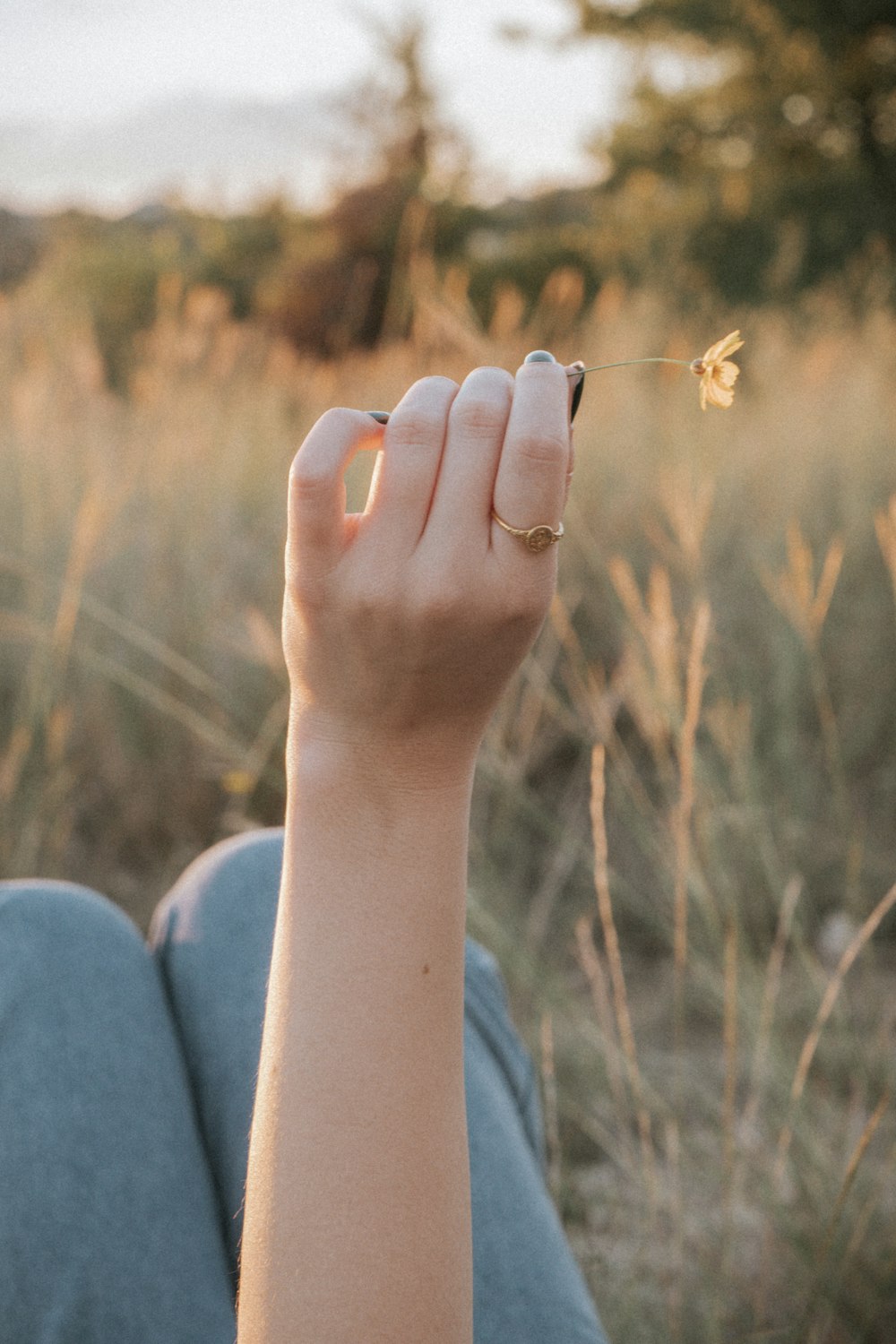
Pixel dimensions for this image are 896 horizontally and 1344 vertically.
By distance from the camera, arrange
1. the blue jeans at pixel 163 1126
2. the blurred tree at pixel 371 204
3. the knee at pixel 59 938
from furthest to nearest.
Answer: the blurred tree at pixel 371 204 → the knee at pixel 59 938 → the blue jeans at pixel 163 1126

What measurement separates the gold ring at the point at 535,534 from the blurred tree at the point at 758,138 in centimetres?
1114

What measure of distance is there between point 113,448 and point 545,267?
31.6 ft

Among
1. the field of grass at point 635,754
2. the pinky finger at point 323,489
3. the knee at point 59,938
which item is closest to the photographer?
the pinky finger at point 323,489

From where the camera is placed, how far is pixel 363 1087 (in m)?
0.54

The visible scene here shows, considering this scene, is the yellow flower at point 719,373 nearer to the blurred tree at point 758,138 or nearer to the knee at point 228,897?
the knee at point 228,897

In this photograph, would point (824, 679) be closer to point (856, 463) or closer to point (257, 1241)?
point (856, 463)

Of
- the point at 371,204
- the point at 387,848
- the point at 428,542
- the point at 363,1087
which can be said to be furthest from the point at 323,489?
the point at 371,204

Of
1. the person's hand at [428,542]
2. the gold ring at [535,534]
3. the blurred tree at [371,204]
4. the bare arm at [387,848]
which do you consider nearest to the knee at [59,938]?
the bare arm at [387,848]

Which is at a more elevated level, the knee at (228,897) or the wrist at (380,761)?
the wrist at (380,761)

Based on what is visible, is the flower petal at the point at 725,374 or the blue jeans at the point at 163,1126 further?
the blue jeans at the point at 163,1126

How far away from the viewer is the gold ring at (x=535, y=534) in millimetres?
509

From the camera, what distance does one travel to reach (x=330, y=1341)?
1.72 ft

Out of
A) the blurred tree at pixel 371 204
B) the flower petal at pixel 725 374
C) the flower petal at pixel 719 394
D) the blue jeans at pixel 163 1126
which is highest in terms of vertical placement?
the blurred tree at pixel 371 204

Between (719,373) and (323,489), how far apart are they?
25cm
